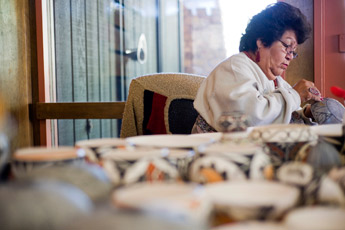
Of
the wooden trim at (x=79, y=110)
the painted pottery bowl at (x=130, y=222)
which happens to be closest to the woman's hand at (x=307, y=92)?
the wooden trim at (x=79, y=110)

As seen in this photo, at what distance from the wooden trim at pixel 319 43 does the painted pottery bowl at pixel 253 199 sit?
6.97 feet

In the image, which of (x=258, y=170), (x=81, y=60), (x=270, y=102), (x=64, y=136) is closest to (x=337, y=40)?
(x=270, y=102)

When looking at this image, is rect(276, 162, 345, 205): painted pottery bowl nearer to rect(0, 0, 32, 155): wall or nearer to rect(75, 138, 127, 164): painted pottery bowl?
rect(75, 138, 127, 164): painted pottery bowl

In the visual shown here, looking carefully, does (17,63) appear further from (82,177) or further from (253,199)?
(253,199)

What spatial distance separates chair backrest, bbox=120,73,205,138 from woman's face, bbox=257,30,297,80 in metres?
0.40

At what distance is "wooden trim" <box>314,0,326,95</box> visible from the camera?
2.34 meters

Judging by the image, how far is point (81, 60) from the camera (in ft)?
9.06

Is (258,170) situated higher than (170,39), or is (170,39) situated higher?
(170,39)

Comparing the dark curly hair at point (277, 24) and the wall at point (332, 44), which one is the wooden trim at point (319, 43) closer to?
the wall at point (332, 44)

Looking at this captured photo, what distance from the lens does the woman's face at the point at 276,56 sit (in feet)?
6.24

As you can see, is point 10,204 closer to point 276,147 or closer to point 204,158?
point 204,158

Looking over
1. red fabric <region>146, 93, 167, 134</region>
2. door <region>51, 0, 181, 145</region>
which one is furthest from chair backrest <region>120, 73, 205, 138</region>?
door <region>51, 0, 181, 145</region>

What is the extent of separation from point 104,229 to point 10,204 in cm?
10

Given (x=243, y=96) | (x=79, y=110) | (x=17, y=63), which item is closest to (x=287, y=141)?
(x=243, y=96)
